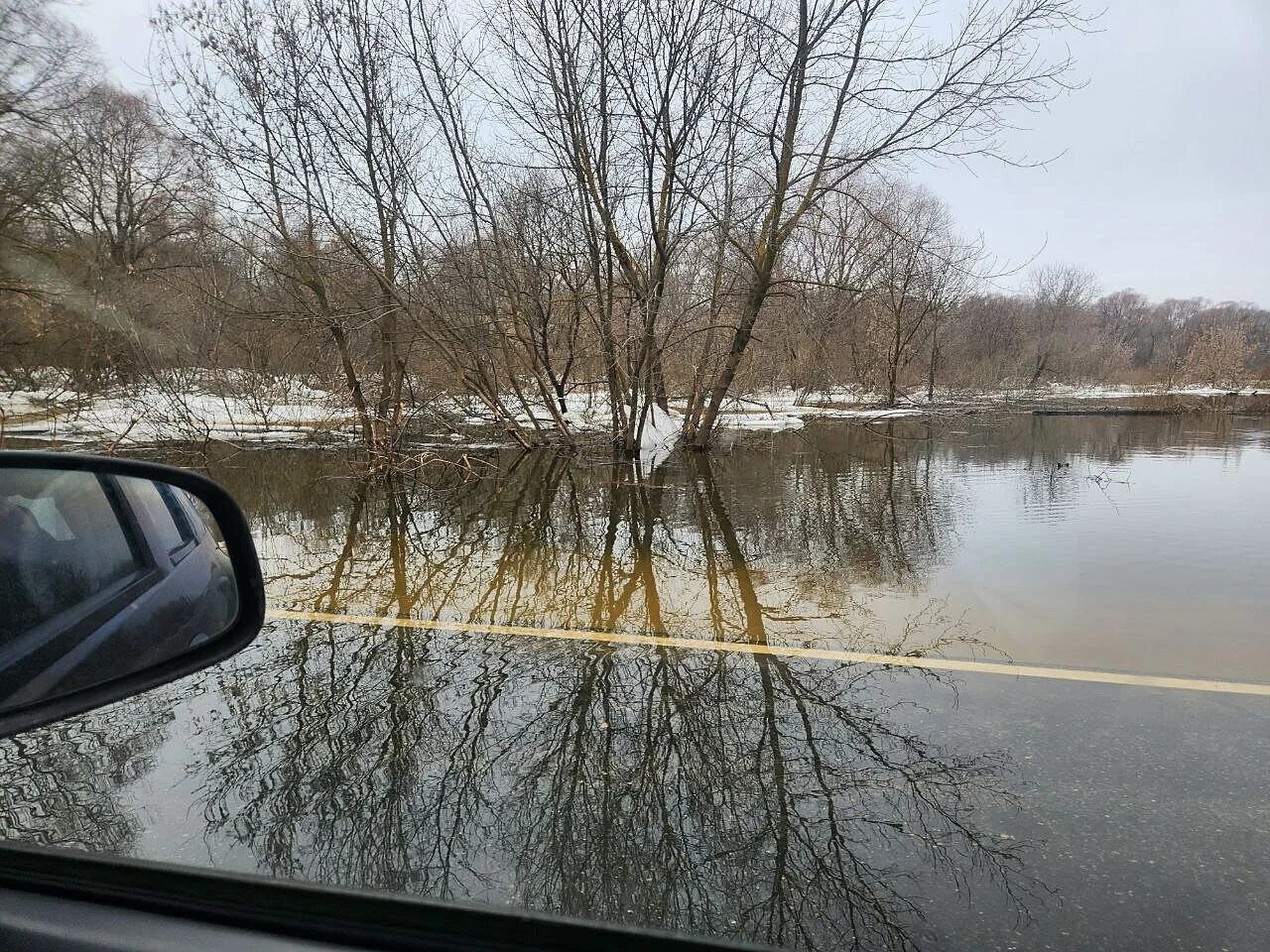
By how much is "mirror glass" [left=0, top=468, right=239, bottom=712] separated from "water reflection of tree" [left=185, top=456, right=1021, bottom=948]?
2.77ft

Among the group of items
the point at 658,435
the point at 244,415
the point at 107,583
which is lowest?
the point at 658,435

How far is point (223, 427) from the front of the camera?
2075cm

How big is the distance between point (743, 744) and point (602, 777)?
2.23 ft

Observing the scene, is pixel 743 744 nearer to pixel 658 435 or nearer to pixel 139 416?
pixel 658 435

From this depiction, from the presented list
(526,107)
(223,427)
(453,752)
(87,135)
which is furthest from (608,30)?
(223,427)

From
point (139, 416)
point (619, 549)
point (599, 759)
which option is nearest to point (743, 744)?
point (599, 759)

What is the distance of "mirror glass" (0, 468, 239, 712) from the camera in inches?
66.7

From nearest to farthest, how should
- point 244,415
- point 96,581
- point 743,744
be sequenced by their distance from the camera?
point 96,581
point 743,744
point 244,415

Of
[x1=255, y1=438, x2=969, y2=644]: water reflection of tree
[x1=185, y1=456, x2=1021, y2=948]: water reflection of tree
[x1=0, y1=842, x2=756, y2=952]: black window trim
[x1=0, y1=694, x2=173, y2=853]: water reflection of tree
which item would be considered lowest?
[x1=255, y1=438, x2=969, y2=644]: water reflection of tree

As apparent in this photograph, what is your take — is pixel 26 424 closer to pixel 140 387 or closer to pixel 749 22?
pixel 140 387

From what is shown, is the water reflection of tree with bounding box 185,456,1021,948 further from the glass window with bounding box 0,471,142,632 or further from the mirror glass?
the glass window with bounding box 0,471,142,632

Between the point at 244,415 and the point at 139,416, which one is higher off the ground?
the point at 139,416

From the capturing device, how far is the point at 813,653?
4398 mm

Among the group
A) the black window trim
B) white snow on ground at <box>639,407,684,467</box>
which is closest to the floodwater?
the black window trim
